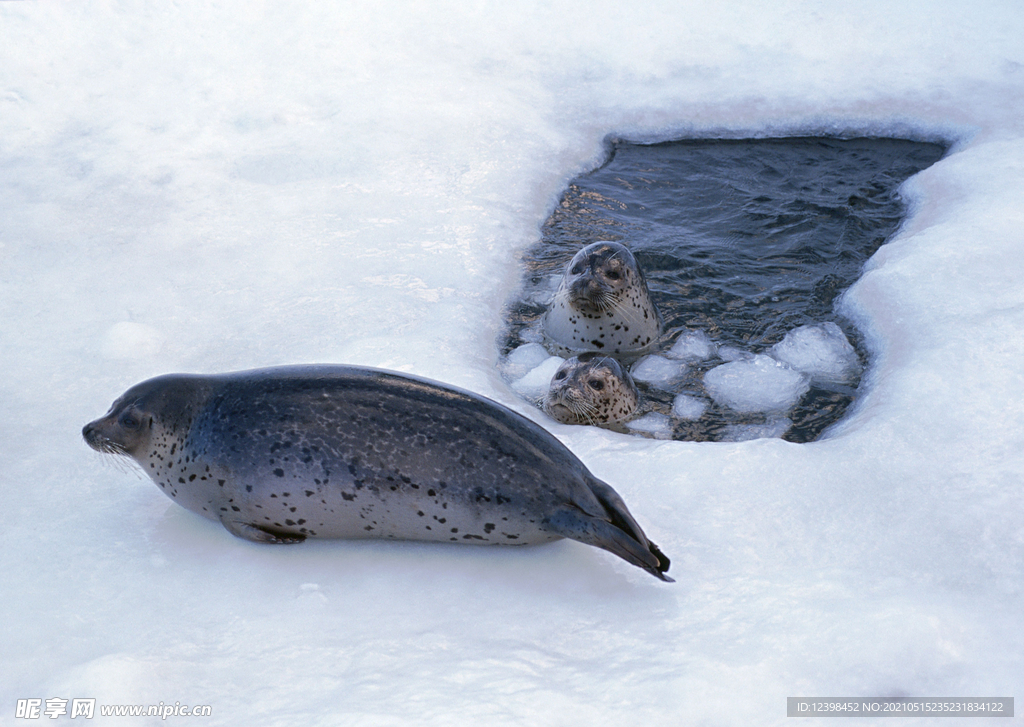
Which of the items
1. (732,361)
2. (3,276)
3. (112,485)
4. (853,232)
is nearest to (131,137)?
(3,276)

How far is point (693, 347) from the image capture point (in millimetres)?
4504

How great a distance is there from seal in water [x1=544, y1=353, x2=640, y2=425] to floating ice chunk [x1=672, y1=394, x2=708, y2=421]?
178mm

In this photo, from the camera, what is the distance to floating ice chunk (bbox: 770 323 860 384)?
161 inches

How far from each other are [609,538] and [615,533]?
0.08 feet

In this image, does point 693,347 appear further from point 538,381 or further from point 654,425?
point 538,381

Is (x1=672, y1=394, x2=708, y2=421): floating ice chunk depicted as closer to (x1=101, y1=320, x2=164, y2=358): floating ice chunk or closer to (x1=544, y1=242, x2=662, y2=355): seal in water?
(x1=544, y1=242, x2=662, y2=355): seal in water

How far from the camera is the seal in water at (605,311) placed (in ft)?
14.8

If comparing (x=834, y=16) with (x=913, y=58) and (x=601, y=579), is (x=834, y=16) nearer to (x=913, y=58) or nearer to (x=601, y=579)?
(x=913, y=58)

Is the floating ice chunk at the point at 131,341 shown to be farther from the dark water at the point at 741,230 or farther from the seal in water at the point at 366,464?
the dark water at the point at 741,230

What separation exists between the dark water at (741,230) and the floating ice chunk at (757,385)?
0.06 m

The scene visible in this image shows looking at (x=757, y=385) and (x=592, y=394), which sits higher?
(x=592, y=394)

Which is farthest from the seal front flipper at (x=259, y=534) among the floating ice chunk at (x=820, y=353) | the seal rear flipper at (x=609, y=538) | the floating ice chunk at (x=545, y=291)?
the floating ice chunk at (x=820, y=353)

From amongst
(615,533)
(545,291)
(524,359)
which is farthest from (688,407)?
(615,533)

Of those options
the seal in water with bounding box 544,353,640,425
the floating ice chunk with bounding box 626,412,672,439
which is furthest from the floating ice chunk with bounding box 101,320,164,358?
the floating ice chunk with bounding box 626,412,672,439
